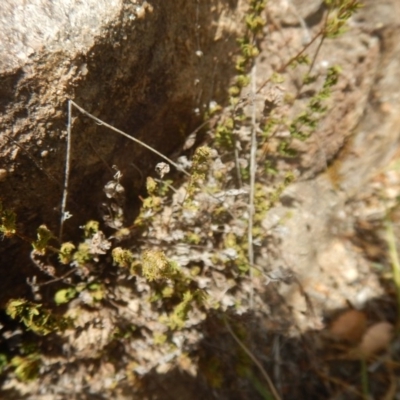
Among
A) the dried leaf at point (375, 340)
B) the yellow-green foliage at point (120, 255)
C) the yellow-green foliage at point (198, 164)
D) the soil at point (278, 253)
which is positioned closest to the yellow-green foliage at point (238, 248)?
the soil at point (278, 253)

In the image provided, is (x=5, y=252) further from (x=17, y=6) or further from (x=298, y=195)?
(x=298, y=195)

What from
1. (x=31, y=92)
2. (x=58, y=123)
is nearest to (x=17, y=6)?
(x=31, y=92)

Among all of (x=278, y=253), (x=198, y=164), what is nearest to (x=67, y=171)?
(x=198, y=164)

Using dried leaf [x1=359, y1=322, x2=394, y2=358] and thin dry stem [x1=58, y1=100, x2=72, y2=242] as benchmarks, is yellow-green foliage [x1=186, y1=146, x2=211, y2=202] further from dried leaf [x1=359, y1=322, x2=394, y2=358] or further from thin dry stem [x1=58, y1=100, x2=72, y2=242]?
dried leaf [x1=359, y1=322, x2=394, y2=358]

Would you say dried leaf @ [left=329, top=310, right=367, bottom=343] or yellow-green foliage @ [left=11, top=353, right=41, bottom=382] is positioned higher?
yellow-green foliage @ [left=11, top=353, right=41, bottom=382]

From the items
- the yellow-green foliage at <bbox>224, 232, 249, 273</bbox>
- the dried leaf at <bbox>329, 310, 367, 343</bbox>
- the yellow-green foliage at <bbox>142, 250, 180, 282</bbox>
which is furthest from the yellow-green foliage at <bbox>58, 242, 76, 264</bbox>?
the dried leaf at <bbox>329, 310, 367, 343</bbox>

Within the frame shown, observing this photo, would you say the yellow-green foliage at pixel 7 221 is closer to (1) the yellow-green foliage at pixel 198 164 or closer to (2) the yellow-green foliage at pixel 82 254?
(2) the yellow-green foliage at pixel 82 254

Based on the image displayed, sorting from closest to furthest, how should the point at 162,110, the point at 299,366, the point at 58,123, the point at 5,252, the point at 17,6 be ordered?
the point at 17,6, the point at 58,123, the point at 5,252, the point at 162,110, the point at 299,366

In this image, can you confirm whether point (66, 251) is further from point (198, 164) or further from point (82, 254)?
point (198, 164)
